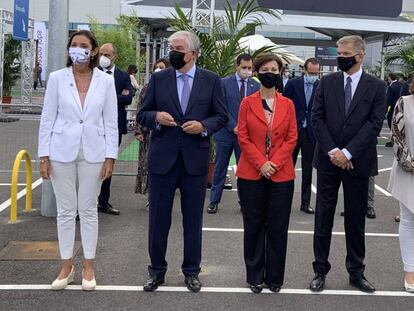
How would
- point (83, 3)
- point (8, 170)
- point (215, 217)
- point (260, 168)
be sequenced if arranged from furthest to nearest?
point (83, 3), point (8, 170), point (215, 217), point (260, 168)

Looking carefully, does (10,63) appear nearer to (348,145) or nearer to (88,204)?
(88,204)

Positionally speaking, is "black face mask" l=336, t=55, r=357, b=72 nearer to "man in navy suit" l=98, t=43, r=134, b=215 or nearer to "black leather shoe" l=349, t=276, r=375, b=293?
"black leather shoe" l=349, t=276, r=375, b=293

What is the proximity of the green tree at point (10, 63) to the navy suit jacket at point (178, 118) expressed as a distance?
21.2 metres

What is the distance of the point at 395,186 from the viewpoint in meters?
5.37

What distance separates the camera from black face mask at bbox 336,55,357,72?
16.8ft

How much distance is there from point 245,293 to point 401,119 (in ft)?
6.46

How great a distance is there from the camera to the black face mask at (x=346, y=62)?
5.12m

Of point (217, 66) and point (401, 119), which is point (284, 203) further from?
point (217, 66)

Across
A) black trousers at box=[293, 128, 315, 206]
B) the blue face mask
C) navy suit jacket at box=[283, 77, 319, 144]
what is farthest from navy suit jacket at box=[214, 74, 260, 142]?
black trousers at box=[293, 128, 315, 206]

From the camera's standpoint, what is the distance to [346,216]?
5.28 meters

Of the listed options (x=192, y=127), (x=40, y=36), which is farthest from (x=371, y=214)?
(x=40, y=36)

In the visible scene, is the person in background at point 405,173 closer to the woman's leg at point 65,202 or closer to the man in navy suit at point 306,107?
the woman's leg at point 65,202

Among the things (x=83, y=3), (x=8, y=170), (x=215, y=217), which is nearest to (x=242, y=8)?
(x=215, y=217)

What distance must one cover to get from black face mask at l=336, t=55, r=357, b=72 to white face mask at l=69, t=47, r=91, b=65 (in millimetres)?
2116
